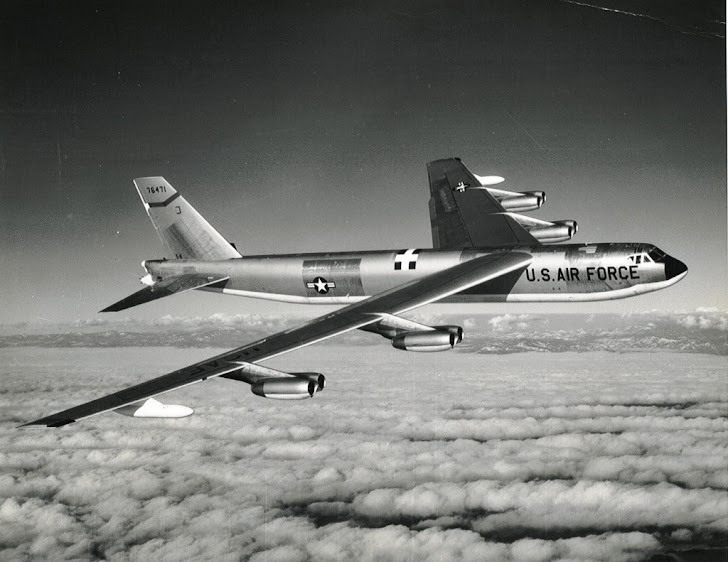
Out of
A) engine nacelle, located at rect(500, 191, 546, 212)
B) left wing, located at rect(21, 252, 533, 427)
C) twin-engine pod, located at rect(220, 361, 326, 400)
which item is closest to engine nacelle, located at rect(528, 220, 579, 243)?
engine nacelle, located at rect(500, 191, 546, 212)

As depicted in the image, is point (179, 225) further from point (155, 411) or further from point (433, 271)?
point (433, 271)

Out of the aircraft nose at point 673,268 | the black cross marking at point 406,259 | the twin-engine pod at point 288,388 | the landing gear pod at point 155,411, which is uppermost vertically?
the black cross marking at point 406,259

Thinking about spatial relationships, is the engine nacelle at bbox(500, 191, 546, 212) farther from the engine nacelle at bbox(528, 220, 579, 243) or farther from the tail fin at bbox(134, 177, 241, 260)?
the tail fin at bbox(134, 177, 241, 260)

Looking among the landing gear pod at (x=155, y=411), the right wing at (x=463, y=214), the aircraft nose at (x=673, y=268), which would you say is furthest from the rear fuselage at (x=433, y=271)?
the landing gear pod at (x=155, y=411)

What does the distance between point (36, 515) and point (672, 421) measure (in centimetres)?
1558

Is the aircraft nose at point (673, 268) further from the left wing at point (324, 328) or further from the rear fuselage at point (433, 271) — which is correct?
the left wing at point (324, 328)

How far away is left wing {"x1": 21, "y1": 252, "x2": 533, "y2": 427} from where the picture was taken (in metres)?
10.3

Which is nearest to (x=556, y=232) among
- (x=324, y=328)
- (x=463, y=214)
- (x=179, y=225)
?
(x=463, y=214)

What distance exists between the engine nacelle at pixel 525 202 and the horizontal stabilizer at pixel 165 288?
21.2ft

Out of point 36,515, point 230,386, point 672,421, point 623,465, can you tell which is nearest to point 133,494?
point 36,515

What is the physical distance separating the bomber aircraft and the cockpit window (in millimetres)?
26

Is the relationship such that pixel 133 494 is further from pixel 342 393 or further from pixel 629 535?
pixel 629 535

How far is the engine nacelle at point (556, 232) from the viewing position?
14742mm

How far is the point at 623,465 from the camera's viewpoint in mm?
17047
